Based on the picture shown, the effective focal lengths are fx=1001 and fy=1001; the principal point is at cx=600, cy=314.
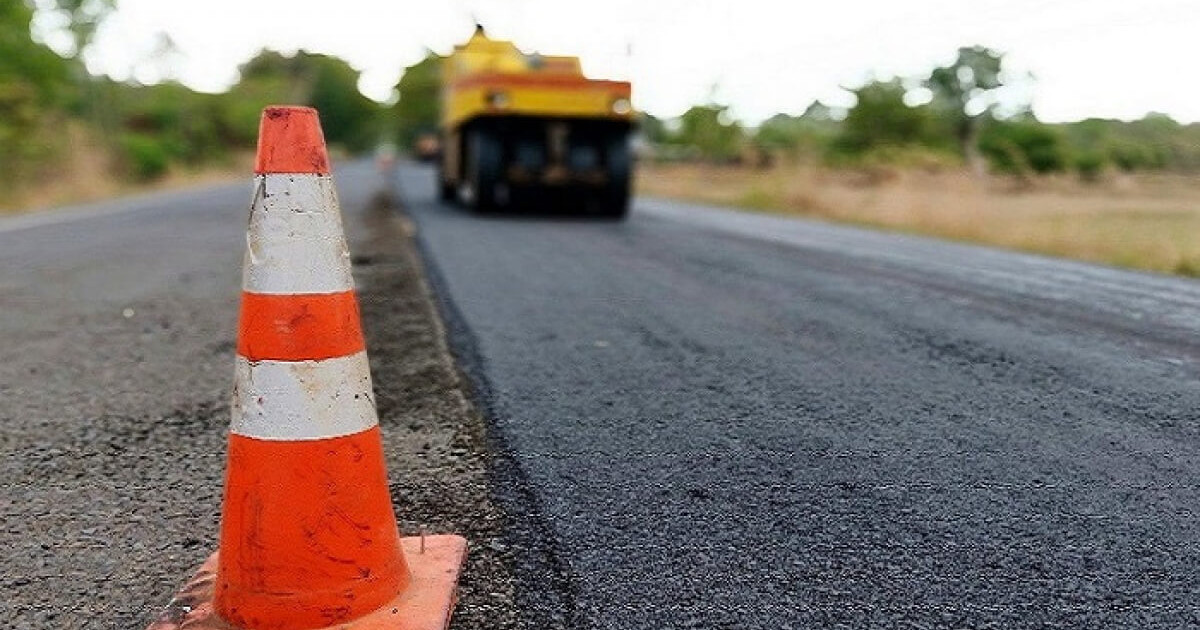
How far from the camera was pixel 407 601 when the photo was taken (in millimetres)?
1829

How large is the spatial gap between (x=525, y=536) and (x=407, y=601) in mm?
376

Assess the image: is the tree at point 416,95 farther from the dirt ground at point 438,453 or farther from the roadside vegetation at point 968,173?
the dirt ground at point 438,453

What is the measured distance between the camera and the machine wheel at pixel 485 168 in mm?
Result: 12641

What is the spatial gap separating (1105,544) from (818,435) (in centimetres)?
92

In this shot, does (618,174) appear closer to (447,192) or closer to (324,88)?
(447,192)

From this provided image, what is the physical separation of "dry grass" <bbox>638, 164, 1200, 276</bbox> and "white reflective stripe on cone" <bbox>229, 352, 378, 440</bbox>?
8625mm

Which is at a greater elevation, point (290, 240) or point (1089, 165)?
point (1089, 165)

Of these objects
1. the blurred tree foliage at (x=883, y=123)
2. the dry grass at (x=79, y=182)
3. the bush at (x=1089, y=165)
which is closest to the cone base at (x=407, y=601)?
the dry grass at (x=79, y=182)

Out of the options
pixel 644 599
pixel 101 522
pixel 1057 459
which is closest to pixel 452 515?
pixel 644 599

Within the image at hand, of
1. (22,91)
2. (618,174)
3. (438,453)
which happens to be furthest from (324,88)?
(438,453)

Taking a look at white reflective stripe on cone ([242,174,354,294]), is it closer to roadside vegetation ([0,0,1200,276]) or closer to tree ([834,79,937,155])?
roadside vegetation ([0,0,1200,276])

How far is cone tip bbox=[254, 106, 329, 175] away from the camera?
1821 millimetres

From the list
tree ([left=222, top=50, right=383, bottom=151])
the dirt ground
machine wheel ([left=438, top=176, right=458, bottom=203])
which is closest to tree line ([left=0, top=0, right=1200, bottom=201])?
machine wheel ([left=438, top=176, right=458, bottom=203])

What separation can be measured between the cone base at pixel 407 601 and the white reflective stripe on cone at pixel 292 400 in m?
0.32
